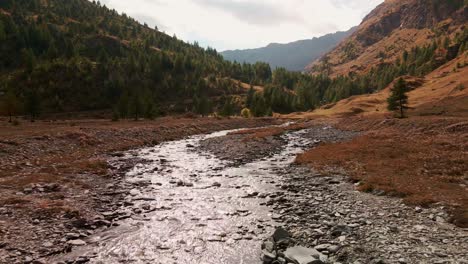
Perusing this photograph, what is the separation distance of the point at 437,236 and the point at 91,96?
573 ft

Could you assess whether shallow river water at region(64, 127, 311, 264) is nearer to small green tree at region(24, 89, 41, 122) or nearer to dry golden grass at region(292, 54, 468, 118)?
dry golden grass at region(292, 54, 468, 118)

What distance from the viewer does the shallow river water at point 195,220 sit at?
14.5m

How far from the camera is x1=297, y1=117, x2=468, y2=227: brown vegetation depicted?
18812 mm

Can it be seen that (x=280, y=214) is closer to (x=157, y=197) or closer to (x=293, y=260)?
(x=293, y=260)

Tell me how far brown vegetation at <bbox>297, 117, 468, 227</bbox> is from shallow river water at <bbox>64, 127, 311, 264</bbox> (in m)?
7.27

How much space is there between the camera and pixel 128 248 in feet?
49.4

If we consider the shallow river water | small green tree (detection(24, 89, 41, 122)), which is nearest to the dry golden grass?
the shallow river water

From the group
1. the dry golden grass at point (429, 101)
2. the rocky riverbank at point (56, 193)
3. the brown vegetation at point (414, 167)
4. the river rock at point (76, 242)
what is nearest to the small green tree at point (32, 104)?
the rocky riverbank at point (56, 193)

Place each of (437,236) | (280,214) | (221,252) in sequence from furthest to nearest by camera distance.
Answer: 1. (280,214)
2. (221,252)
3. (437,236)

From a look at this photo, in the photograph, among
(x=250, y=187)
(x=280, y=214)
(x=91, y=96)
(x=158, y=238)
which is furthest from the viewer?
(x=91, y=96)

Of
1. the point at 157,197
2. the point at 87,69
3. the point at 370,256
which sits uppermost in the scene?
the point at 87,69

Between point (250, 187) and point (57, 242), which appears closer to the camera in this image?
point (57, 242)

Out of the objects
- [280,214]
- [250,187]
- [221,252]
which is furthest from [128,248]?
[250,187]

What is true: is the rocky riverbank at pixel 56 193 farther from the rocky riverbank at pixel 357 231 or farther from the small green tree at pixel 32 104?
the small green tree at pixel 32 104
